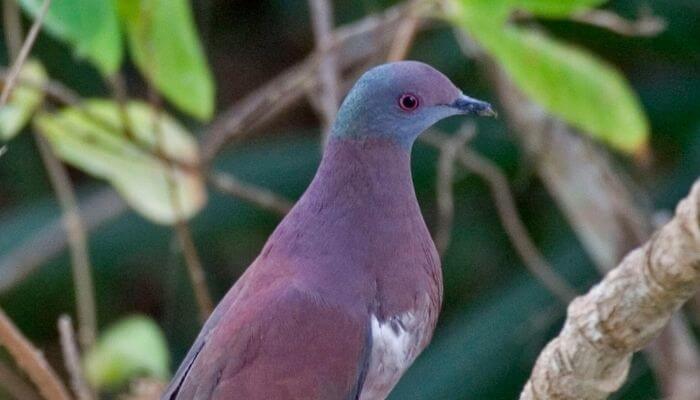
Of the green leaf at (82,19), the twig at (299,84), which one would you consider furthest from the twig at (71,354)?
the twig at (299,84)

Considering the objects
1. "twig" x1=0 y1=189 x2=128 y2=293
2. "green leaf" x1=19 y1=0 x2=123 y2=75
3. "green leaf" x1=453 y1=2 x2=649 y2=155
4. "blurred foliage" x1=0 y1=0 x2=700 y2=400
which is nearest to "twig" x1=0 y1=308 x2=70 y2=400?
"green leaf" x1=19 y1=0 x2=123 y2=75

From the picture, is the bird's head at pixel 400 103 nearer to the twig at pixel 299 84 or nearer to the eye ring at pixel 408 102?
the eye ring at pixel 408 102

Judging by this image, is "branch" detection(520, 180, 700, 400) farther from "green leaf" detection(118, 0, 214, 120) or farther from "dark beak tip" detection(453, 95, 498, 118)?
"green leaf" detection(118, 0, 214, 120)

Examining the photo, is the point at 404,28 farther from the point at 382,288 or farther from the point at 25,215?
the point at 25,215

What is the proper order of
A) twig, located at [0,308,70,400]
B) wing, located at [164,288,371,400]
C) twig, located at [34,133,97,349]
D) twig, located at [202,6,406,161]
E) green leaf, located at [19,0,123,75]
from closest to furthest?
1. wing, located at [164,288,371,400]
2. twig, located at [0,308,70,400]
3. green leaf, located at [19,0,123,75]
4. twig, located at [202,6,406,161]
5. twig, located at [34,133,97,349]

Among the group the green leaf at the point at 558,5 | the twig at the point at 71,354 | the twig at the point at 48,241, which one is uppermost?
the green leaf at the point at 558,5

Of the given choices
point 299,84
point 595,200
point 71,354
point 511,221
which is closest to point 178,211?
point 299,84
